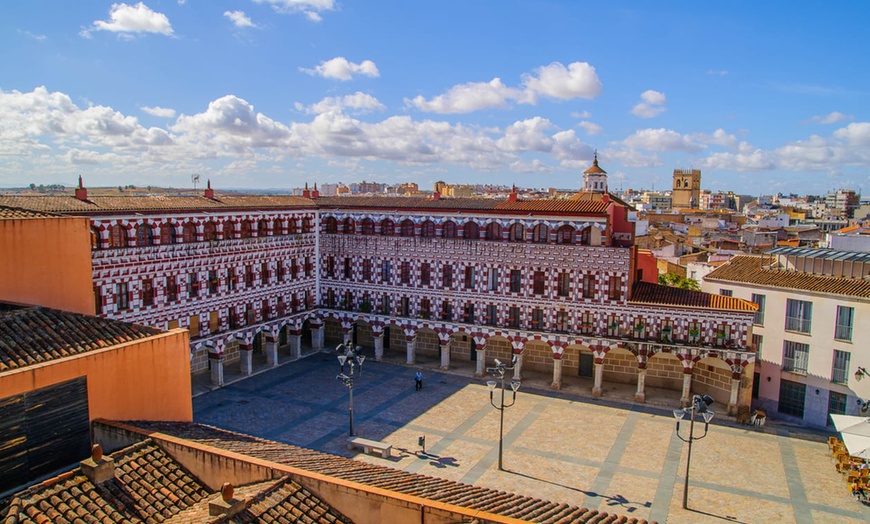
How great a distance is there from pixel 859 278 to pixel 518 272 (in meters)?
19.2

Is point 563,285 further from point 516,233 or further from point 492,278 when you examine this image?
point 492,278

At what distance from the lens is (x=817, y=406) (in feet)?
113

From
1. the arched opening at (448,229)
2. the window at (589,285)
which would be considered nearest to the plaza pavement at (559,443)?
the window at (589,285)

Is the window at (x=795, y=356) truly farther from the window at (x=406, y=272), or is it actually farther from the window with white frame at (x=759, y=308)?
the window at (x=406, y=272)

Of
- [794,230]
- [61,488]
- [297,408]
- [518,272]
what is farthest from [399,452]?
[794,230]

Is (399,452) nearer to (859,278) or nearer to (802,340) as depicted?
(802,340)

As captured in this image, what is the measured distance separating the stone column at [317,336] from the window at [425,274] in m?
8.97

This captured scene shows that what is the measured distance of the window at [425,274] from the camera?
140 feet

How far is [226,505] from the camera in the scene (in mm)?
12266

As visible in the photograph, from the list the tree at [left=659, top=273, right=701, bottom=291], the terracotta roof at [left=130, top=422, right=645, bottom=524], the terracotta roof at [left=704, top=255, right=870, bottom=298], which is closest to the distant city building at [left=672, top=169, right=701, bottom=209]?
the tree at [left=659, top=273, right=701, bottom=291]

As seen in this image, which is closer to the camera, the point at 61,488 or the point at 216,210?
the point at 61,488

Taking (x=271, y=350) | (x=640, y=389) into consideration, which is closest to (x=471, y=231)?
(x=640, y=389)

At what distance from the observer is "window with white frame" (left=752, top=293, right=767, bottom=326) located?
36.8 meters

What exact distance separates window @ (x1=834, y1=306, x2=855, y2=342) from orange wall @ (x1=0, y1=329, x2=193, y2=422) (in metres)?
32.6
